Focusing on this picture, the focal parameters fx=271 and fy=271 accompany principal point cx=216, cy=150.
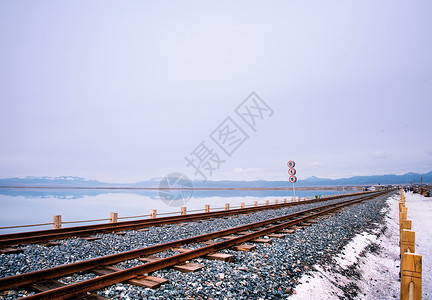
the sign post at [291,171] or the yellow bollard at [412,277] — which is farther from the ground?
the sign post at [291,171]

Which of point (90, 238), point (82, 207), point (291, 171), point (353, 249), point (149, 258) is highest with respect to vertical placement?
point (291, 171)

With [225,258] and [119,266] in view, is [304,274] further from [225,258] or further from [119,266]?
[119,266]

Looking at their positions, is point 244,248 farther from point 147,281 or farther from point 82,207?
point 82,207

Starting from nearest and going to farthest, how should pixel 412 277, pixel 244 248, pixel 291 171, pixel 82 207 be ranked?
pixel 412 277, pixel 244 248, pixel 291 171, pixel 82 207

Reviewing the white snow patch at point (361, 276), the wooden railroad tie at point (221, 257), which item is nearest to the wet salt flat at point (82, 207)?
the white snow patch at point (361, 276)

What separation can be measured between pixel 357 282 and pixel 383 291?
595 mm

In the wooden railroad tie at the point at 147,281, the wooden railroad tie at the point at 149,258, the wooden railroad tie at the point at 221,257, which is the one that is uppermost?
the wooden railroad tie at the point at 147,281

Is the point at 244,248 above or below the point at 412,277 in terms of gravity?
below

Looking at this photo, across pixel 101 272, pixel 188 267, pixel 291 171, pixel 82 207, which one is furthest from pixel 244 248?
pixel 82 207

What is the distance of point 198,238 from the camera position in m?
8.82

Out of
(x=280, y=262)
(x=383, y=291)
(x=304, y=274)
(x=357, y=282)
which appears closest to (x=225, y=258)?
(x=280, y=262)

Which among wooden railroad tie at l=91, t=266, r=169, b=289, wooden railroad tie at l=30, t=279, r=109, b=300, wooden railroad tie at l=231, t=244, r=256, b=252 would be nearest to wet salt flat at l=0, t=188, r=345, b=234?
wooden railroad tie at l=231, t=244, r=256, b=252

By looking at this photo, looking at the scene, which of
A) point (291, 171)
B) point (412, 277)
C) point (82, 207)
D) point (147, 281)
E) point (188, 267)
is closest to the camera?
point (412, 277)

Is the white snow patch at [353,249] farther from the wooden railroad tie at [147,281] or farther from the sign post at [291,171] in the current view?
the sign post at [291,171]
